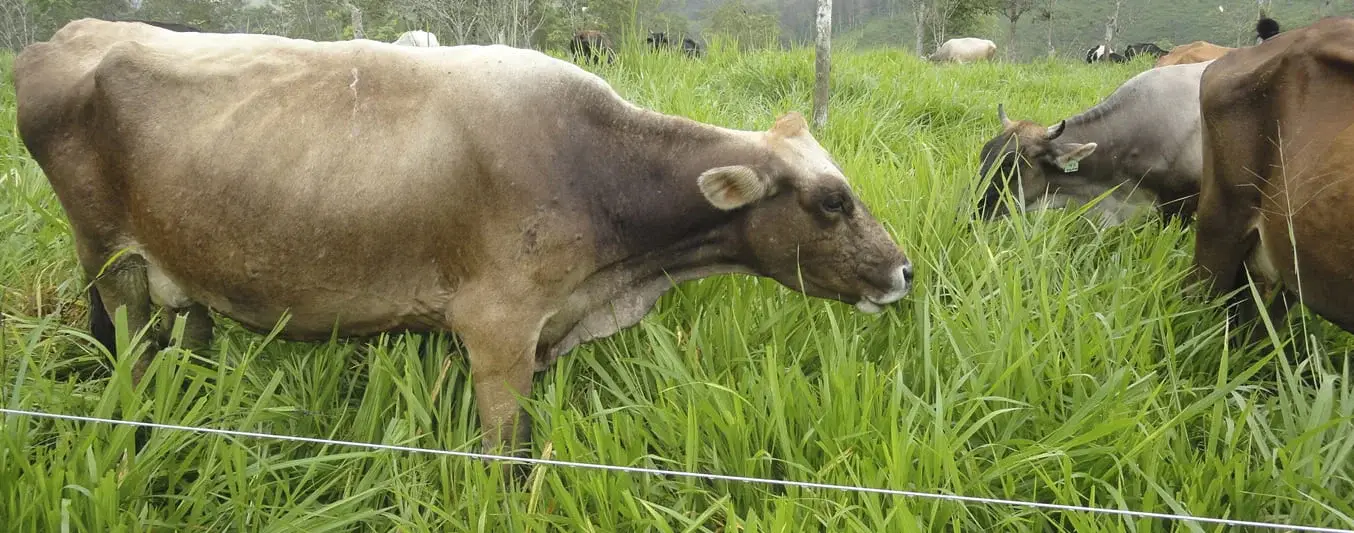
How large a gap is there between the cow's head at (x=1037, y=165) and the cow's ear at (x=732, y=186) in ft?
10.00

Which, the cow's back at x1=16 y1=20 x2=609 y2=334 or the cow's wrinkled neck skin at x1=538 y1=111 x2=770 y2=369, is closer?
the cow's back at x1=16 y1=20 x2=609 y2=334

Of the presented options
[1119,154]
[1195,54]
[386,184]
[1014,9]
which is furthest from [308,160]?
[1014,9]

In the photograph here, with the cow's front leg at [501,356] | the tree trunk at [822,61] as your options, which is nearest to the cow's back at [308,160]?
the cow's front leg at [501,356]

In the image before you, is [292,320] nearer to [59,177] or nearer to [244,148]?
[244,148]

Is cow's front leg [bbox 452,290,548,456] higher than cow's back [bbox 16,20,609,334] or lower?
lower

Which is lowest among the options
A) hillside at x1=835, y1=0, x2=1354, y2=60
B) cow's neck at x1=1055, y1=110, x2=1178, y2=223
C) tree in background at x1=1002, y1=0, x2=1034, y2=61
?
hillside at x1=835, y1=0, x2=1354, y2=60

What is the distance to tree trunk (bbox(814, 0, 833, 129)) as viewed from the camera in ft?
19.0

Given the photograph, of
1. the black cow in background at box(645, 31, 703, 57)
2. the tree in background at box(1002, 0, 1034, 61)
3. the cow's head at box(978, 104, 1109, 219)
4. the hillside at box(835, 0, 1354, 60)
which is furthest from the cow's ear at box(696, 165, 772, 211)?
the hillside at box(835, 0, 1354, 60)

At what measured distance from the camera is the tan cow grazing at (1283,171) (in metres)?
2.82

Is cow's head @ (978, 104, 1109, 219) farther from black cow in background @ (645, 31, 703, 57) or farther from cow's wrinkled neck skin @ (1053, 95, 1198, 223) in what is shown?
black cow in background @ (645, 31, 703, 57)

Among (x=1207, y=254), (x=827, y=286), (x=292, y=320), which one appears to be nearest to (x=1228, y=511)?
(x=827, y=286)

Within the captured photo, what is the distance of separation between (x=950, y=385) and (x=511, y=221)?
60.7 inches

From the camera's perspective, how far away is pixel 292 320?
2.92m

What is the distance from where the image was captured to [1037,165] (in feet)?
18.5
